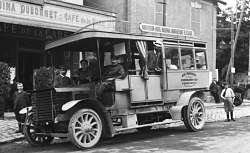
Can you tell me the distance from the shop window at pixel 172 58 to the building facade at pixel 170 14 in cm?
824

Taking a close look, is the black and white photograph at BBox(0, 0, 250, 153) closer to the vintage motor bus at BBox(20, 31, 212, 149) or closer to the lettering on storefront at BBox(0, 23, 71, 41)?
the vintage motor bus at BBox(20, 31, 212, 149)

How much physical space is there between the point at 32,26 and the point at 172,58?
710 cm

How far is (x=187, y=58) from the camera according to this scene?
12203mm

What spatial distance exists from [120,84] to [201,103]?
130 inches

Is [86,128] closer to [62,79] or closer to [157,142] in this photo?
[62,79]

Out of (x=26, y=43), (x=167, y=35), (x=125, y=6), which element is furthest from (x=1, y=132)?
(x=125, y=6)

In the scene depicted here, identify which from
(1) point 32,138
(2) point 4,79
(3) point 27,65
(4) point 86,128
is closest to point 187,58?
(4) point 86,128

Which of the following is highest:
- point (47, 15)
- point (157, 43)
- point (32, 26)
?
point (47, 15)

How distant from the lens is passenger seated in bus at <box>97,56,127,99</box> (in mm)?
10055

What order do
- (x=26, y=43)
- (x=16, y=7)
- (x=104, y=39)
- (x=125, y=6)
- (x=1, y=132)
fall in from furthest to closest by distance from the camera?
(x=125, y=6) → (x=26, y=43) → (x=16, y=7) → (x=1, y=132) → (x=104, y=39)

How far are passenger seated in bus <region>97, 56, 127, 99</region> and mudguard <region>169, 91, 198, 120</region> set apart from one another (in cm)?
208

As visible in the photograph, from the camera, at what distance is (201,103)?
12352 millimetres

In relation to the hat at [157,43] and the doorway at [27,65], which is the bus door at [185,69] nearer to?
the hat at [157,43]

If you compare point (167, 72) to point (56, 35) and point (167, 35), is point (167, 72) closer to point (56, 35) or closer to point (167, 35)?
point (167, 35)
